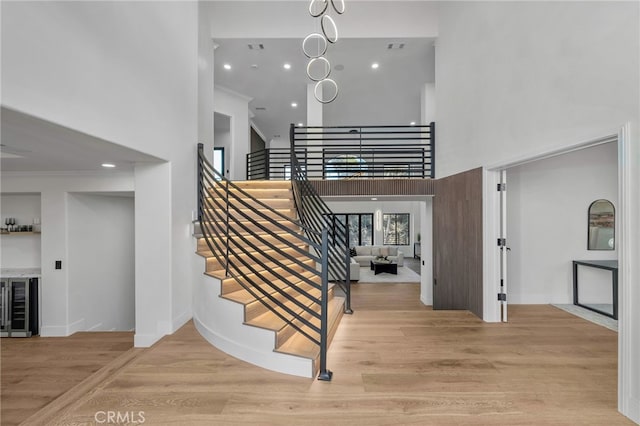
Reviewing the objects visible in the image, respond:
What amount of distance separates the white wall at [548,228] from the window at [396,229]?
913 centimetres

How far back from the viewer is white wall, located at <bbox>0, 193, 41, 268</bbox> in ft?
14.8

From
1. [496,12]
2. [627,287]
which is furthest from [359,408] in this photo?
[496,12]

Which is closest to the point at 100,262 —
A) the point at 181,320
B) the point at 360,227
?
the point at 181,320

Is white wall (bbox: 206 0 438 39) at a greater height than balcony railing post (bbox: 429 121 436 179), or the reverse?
white wall (bbox: 206 0 438 39)

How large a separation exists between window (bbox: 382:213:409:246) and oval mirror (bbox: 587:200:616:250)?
9191mm

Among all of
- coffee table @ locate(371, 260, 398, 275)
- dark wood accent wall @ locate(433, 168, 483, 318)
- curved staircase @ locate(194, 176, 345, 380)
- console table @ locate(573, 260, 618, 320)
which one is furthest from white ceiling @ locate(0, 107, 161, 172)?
coffee table @ locate(371, 260, 398, 275)

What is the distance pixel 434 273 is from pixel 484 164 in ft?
8.05

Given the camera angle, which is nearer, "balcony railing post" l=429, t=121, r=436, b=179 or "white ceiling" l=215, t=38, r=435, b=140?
"balcony railing post" l=429, t=121, r=436, b=179

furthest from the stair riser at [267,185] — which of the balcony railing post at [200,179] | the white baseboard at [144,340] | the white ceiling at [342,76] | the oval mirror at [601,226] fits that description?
the oval mirror at [601,226]

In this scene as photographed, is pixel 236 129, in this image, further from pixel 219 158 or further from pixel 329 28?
pixel 329 28

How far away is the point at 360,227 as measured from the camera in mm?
13703

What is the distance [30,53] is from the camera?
1746 mm

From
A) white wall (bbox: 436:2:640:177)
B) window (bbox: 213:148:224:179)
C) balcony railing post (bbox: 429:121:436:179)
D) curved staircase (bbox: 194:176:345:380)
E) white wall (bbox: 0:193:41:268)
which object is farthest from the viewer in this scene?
window (bbox: 213:148:224:179)

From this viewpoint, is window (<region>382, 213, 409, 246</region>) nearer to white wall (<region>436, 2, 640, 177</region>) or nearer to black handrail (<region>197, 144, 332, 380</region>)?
white wall (<region>436, 2, 640, 177</region>)
